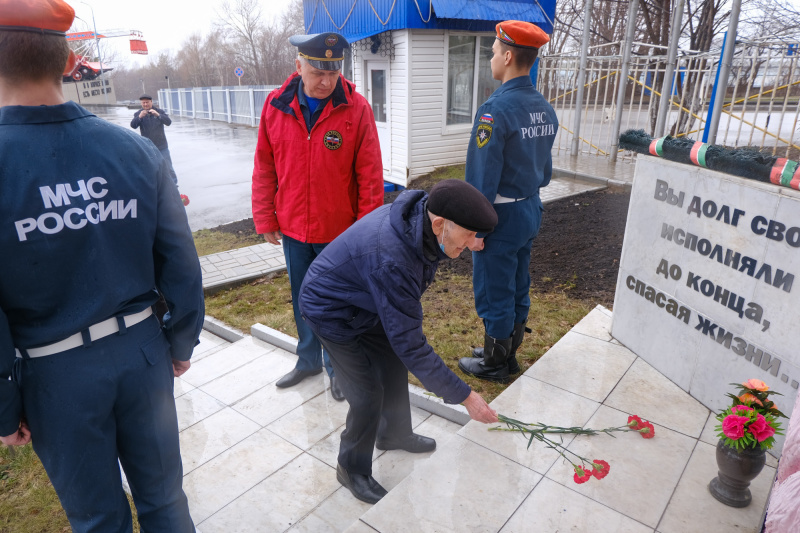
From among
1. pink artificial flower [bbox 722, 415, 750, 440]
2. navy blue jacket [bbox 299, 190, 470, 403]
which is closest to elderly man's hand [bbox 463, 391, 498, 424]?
navy blue jacket [bbox 299, 190, 470, 403]

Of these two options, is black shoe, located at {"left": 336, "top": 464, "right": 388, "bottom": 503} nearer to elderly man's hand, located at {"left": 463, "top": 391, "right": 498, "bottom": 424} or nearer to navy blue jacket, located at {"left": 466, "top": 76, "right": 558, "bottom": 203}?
elderly man's hand, located at {"left": 463, "top": 391, "right": 498, "bottom": 424}

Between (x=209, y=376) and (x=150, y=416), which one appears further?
(x=209, y=376)

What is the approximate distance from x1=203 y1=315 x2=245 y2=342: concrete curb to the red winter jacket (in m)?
1.49

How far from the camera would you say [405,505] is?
2.50 metres

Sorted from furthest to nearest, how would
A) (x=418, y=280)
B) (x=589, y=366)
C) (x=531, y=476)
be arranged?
1. (x=589, y=366)
2. (x=531, y=476)
3. (x=418, y=280)

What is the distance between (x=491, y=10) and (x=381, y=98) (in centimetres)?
284

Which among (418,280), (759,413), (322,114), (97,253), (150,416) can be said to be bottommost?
(759,413)

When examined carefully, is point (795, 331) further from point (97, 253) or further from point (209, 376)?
point (209, 376)

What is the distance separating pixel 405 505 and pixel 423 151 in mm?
9398

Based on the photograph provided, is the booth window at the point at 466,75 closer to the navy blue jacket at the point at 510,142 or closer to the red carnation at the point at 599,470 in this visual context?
the navy blue jacket at the point at 510,142

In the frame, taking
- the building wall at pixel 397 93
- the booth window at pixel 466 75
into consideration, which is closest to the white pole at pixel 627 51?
the booth window at pixel 466 75

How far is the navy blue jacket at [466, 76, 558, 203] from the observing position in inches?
126

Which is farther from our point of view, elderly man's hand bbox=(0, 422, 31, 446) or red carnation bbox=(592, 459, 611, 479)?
red carnation bbox=(592, 459, 611, 479)

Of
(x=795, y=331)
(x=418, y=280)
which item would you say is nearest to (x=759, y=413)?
(x=795, y=331)
